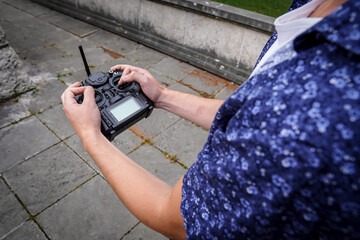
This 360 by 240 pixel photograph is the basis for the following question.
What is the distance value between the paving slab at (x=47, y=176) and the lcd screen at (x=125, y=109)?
165 cm

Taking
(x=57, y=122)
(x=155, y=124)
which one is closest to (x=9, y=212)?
(x=57, y=122)

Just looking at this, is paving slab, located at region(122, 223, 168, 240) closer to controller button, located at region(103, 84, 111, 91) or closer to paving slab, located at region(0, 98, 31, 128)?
controller button, located at region(103, 84, 111, 91)

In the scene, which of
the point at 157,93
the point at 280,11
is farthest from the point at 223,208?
the point at 280,11

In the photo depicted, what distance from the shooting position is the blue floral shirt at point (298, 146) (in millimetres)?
436

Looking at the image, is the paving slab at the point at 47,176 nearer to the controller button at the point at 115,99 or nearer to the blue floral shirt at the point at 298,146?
the controller button at the point at 115,99

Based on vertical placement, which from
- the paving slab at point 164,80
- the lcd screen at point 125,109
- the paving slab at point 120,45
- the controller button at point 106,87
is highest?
the controller button at point 106,87

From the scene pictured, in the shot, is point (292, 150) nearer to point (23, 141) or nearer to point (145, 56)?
point (23, 141)

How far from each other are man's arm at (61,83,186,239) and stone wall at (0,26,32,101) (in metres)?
2.93

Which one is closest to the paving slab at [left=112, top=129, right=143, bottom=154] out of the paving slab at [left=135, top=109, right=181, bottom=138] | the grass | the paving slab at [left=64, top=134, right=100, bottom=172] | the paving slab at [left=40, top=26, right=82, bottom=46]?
the paving slab at [left=135, top=109, right=181, bottom=138]

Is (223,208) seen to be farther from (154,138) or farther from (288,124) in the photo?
(154,138)

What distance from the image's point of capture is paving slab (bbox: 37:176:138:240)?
2.11 metres

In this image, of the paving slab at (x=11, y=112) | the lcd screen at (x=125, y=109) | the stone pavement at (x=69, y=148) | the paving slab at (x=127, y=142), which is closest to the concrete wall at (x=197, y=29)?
the stone pavement at (x=69, y=148)

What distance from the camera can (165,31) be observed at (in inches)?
189

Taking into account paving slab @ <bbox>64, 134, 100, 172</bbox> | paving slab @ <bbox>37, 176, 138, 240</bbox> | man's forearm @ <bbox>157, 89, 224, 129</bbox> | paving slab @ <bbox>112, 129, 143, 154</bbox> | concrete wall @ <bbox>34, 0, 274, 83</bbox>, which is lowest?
paving slab @ <bbox>37, 176, 138, 240</bbox>
